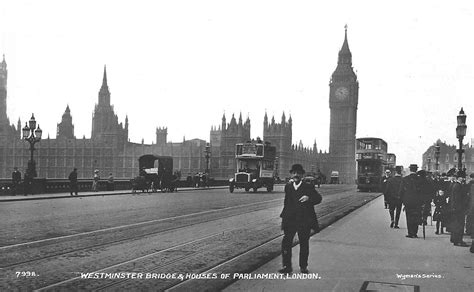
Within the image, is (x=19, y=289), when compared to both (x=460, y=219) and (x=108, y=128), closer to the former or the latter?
(x=460, y=219)

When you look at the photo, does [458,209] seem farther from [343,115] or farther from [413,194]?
[343,115]

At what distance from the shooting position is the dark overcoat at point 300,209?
286 inches

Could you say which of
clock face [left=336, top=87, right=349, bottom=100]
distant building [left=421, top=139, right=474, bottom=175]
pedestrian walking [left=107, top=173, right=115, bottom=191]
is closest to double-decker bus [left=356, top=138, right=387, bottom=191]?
pedestrian walking [left=107, top=173, right=115, bottom=191]

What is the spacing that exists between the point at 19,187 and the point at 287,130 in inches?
3054

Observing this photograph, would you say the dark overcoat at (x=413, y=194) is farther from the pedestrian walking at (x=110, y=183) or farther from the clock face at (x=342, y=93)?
the clock face at (x=342, y=93)

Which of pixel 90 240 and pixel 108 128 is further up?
pixel 108 128

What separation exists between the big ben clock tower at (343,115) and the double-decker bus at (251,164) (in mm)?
88817

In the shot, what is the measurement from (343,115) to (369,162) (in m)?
87.1

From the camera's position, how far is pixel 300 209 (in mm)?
7266

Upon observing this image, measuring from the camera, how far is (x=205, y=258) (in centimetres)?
837

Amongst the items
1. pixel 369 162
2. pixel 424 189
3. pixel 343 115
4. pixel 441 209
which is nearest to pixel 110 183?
pixel 369 162

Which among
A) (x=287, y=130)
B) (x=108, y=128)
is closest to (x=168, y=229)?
(x=287, y=130)

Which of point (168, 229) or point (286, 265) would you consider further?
point (168, 229)

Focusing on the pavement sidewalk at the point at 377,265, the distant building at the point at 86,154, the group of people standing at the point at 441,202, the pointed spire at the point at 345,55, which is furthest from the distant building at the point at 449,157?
the pavement sidewalk at the point at 377,265
